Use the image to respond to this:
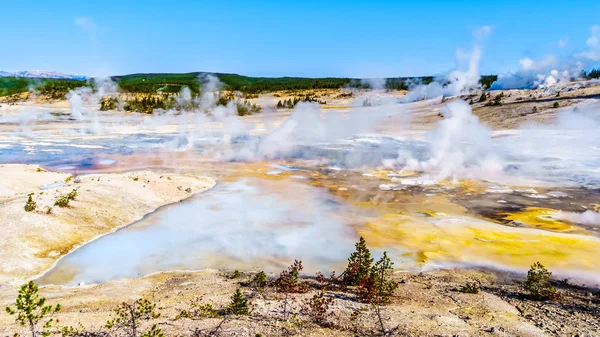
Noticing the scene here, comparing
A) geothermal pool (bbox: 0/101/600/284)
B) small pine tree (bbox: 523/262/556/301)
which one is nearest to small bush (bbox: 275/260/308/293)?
geothermal pool (bbox: 0/101/600/284)

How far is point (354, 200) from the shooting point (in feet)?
51.5

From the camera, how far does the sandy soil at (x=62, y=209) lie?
1012 cm

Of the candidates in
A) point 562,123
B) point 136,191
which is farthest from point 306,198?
point 562,123

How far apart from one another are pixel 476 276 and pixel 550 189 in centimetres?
978

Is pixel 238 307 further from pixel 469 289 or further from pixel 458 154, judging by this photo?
pixel 458 154

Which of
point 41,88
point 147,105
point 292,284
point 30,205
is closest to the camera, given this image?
point 292,284

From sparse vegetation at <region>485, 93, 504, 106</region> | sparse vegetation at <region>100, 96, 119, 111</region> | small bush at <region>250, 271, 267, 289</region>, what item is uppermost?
sparse vegetation at <region>485, 93, 504, 106</region>

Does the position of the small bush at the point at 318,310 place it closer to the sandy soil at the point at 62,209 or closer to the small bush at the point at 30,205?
the sandy soil at the point at 62,209

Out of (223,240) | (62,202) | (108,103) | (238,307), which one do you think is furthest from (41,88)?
(238,307)

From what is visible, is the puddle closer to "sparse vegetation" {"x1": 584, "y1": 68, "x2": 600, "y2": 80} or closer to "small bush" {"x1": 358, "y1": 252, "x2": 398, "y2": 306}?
"small bush" {"x1": 358, "y1": 252, "x2": 398, "y2": 306}

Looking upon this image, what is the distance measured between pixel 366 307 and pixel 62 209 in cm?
965

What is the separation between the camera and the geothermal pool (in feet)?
34.2

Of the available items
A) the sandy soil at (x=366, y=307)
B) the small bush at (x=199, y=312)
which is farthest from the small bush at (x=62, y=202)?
the small bush at (x=199, y=312)

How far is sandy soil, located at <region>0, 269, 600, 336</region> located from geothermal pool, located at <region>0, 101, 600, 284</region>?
0.95 metres
